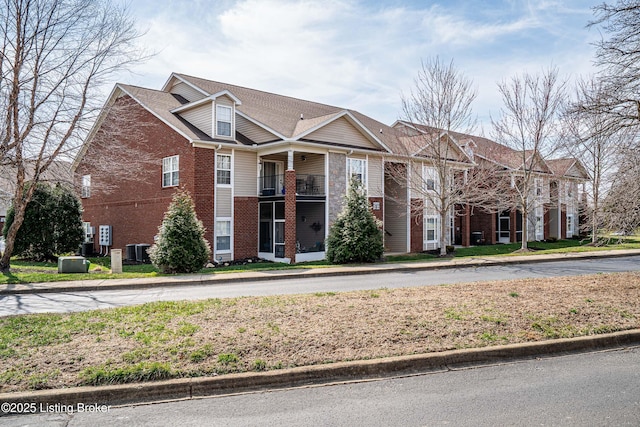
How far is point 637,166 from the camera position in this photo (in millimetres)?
10984

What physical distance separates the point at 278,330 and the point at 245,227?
56.2ft

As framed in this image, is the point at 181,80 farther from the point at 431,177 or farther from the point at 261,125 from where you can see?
the point at 431,177

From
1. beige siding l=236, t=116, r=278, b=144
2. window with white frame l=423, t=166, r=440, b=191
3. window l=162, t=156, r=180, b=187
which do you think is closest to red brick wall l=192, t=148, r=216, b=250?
window l=162, t=156, r=180, b=187

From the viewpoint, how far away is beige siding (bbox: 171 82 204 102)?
1068 inches

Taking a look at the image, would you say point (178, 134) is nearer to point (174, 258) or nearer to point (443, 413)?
point (174, 258)

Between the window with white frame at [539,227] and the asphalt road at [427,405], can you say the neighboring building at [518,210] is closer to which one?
the window with white frame at [539,227]

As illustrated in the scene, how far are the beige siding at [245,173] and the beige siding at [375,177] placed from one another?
6396 mm

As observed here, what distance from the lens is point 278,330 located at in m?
7.33

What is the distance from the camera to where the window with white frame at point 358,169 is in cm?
2587

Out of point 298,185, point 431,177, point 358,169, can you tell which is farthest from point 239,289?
point 431,177

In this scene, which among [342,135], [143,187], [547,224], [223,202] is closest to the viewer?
[223,202]

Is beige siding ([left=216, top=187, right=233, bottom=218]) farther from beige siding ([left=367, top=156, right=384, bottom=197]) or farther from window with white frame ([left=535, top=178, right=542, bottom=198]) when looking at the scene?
window with white frame ([left=535, top=178, right=542, bottom=198])

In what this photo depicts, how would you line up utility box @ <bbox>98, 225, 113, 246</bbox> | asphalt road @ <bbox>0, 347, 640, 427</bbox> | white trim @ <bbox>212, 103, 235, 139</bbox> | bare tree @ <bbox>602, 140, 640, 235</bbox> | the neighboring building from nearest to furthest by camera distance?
asphalt road @ <bbox>0, 347, 640, 427</bbox>
bare tree @ <bbox>602, 140, 640, 235</bbox>
white trim @ <bbox>212, 103, 235, 139</bbox>
utility box @ <bbox>98, 225, 113, 246</bbox>
the neighboring building

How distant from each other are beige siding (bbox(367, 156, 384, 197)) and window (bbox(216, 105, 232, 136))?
7911 mm
